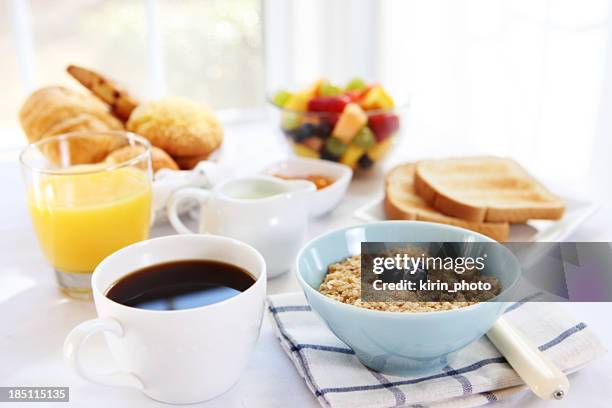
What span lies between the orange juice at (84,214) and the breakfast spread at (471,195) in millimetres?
420

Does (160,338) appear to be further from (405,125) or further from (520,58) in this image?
(520,58)

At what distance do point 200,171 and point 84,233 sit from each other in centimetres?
23

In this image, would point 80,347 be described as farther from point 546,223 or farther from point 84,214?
point 546,223

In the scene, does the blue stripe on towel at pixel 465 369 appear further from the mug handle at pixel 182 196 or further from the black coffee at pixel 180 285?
the mug handle at pixel 182 196

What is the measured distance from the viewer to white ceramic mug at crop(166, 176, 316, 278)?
952mm

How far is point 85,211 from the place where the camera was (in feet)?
3.01

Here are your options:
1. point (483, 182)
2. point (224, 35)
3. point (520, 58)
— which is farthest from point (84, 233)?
point (224, 35)

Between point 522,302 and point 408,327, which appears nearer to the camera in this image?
point 408,327

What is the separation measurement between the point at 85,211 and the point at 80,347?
0.31 meters

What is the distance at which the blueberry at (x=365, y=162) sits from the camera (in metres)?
1.34

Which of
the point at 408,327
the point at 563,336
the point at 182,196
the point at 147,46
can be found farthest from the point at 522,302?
the point at 147,46

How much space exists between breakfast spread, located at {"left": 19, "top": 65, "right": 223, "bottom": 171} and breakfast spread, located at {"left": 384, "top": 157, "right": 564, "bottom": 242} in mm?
338

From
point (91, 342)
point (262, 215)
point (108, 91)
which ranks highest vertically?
point (108, 91)

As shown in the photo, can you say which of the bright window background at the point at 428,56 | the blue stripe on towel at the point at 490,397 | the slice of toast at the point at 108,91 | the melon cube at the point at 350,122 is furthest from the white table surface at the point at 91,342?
the bright window background at the point at 428,56
